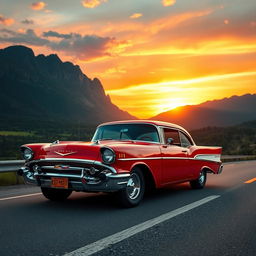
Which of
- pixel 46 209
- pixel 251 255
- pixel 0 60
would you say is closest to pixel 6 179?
pixel 46 209

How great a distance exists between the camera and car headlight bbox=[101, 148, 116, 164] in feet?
20.2

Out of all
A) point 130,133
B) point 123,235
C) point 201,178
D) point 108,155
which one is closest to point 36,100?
point 201,178

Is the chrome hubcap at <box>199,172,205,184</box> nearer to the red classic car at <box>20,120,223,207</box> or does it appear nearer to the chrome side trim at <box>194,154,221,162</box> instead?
the chrome side trim at <box>194,154,221,162</box>

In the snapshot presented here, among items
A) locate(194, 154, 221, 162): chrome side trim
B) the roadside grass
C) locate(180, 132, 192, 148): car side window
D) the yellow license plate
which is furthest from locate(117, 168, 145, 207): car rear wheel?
the roadside grass

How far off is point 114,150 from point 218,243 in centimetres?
248

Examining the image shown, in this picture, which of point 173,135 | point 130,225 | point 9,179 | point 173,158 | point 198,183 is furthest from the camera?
point 9,179

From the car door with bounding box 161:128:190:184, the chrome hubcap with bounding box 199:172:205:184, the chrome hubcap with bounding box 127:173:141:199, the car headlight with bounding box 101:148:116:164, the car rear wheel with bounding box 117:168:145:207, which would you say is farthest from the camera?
the chrome hubcap with bounding box 199:172:205:184

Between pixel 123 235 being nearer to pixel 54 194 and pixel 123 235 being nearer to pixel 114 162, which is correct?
pixel 114 162

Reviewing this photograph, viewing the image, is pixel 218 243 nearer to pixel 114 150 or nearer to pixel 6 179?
pixel 114 150

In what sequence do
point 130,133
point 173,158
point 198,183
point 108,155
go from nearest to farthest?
point 108,155
point 130,133
point 173,158
point 198,183

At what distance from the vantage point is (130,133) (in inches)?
304

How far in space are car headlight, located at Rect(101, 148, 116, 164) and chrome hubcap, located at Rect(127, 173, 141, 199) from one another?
2.01ft

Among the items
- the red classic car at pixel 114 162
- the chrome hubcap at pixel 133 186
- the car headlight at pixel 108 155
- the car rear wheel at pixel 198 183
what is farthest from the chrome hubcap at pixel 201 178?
→ the car headlight at pixel 108 155

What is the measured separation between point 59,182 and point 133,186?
130 centimetres
